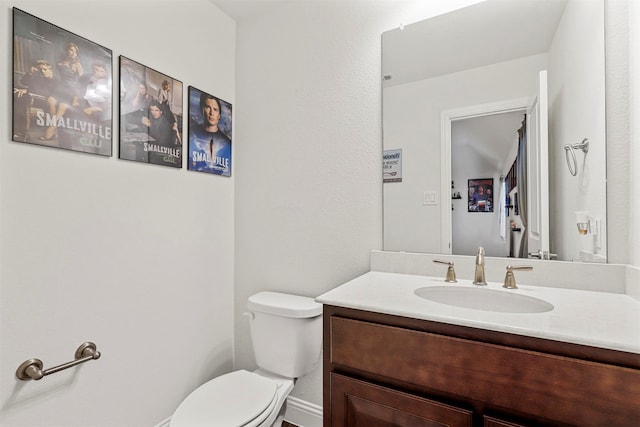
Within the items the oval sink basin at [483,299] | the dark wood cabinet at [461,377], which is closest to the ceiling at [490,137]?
the oval sink basin at [483,299]

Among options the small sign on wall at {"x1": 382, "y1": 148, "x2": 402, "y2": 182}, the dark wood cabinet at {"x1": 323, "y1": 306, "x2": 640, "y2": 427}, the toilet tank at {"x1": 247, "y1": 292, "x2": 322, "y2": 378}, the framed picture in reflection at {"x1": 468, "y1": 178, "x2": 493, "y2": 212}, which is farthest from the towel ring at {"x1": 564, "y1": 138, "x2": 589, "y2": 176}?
the toilet tank at {"x1": 247, "y1": 292, "x2": 322, "y2": 378}

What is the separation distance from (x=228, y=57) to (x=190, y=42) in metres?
0.29

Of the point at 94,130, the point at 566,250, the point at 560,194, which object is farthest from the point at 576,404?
the point at 94,130

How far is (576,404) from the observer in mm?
729

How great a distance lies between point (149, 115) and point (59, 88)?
0.37m

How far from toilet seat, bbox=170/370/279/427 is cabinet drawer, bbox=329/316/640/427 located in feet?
1.55

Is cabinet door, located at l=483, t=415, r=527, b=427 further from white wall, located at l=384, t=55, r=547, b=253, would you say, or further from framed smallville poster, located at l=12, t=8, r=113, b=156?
framed smallville poster, located at l=12, t=8, r=113, b=156

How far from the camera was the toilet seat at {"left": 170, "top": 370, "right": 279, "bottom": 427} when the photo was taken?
119cm

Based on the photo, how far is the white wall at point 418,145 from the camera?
1443mm

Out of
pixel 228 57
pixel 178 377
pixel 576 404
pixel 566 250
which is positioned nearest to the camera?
pixel 576 404

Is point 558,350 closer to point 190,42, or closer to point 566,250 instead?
point 566,250

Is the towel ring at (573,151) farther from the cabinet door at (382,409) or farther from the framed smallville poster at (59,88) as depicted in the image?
the framed smallville poster at (59,88)

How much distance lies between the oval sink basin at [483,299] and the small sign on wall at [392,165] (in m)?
0.57

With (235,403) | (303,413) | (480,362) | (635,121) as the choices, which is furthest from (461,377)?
(303,413)
